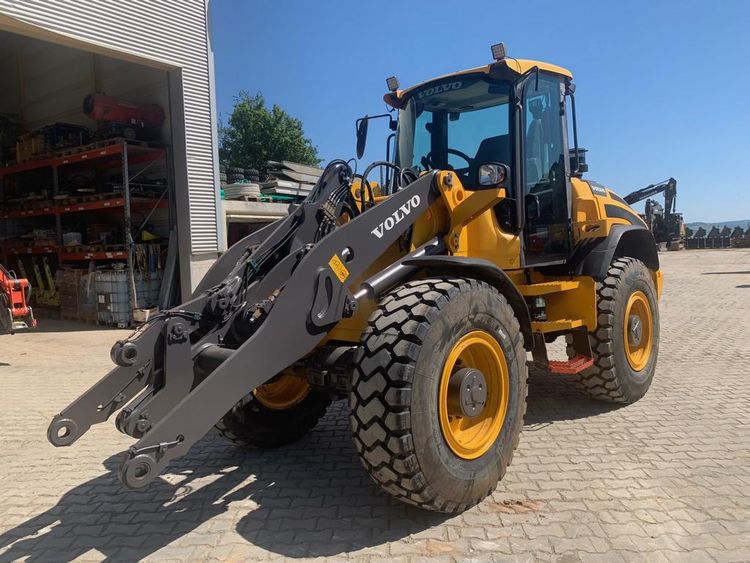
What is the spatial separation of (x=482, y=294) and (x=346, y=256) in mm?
842

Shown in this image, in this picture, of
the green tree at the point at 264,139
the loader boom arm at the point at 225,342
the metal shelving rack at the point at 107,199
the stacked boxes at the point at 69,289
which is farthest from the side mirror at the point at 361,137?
the green tree at the point at 264,139

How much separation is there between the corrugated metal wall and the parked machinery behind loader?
312 inches

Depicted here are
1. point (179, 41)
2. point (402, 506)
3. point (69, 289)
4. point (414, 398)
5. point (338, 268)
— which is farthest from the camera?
point (69, 289)

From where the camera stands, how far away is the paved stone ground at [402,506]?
9.95 ft

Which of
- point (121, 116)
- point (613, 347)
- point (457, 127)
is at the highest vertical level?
point (121, 116)

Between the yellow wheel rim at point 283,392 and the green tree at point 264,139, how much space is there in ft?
108

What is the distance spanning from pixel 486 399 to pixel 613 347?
221cm

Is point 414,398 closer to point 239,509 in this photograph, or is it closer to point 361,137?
point 239,509

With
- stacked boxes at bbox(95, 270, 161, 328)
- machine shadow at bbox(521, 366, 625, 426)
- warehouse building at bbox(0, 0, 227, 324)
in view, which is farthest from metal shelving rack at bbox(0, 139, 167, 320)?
machine shadow at bbox(521, 366, 625, 426)

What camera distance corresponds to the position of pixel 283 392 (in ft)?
14.7

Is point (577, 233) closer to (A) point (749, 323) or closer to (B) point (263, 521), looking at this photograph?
(B) point (263, 521)

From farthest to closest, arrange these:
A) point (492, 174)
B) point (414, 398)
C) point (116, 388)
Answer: point (492, 174) → point (116, 388) → point (414, 398)

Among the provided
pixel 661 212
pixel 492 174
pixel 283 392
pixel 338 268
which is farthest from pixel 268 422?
pixel 661 212

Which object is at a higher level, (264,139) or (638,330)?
(264,139)
